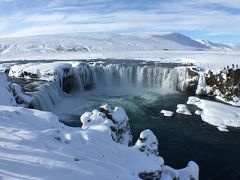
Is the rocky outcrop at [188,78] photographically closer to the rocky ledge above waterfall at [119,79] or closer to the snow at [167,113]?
the rocky ledge above waterfall at [119,79]

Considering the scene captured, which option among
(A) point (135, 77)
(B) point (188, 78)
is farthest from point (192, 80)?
(A) point (135, 77)

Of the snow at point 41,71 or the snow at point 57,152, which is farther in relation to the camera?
the snow at point 41,71

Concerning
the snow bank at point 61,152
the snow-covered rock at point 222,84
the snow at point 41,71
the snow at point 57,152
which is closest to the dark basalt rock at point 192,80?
the snow-covered rock at point 222,84

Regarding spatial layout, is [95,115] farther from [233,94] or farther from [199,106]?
[233,94]

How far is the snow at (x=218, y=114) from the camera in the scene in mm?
35438

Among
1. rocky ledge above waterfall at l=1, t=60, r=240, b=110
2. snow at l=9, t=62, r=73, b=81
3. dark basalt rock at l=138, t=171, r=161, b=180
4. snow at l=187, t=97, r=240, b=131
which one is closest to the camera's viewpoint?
dark basalt rock at l=138, t=171, r=161, b=180

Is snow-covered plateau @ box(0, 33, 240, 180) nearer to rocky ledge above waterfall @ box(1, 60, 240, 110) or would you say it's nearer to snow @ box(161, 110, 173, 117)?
snow @ box(161, 110, 173, 117)

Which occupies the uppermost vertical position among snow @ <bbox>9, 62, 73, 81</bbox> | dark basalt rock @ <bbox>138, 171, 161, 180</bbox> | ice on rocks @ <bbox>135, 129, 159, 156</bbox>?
snow @ <bbox>9, 62, 73, 81</bbox>

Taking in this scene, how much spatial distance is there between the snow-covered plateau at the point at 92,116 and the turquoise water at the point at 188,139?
122 centimetres

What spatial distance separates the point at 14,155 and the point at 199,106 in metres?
30.6

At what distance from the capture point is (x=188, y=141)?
3067cm

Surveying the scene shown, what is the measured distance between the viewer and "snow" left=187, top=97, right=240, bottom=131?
35438mm

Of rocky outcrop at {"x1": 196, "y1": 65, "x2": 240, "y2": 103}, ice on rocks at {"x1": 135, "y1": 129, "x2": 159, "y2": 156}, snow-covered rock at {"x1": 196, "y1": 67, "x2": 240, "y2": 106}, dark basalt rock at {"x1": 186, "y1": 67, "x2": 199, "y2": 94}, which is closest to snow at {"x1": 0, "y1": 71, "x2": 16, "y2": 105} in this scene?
ice on rocks at {"x1": 135, "y1": 129, "x2": 159, "y2": 156}

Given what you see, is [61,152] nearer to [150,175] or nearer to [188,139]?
[150,175]
